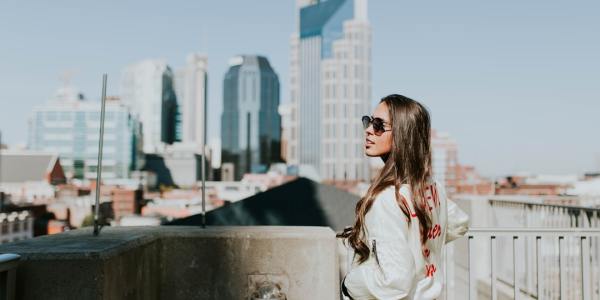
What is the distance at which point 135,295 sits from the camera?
2.59 metres

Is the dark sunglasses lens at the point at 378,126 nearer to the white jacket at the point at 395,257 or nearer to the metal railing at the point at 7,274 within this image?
the white jacket at the point at 395,257

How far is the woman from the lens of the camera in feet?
4.92

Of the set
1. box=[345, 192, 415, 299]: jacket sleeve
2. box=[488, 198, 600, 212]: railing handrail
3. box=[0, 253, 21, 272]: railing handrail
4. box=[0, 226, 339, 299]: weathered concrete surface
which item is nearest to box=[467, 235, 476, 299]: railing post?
box=[0, 226, 339, 299]: weathered concrete surface

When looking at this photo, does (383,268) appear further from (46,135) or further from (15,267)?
(46,135)

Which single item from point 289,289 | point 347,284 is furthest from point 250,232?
point 347,284

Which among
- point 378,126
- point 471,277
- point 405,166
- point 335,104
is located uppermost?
point 335,104

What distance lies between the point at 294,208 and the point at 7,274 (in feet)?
17.9

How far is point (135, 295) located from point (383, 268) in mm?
1565

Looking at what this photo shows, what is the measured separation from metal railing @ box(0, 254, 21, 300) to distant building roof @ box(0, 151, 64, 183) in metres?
142

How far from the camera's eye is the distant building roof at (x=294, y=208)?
256 inches

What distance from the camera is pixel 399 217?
5.00 feet

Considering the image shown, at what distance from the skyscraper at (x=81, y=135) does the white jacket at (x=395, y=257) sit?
538 ft

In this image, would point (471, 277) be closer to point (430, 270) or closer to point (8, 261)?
point (430, 270)

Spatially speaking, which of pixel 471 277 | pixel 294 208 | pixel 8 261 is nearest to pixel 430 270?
pixel 8 261
